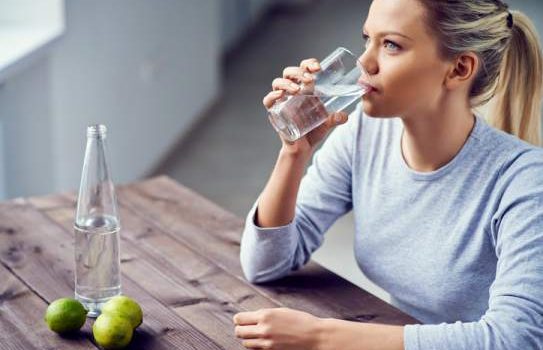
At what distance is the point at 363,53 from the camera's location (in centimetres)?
142

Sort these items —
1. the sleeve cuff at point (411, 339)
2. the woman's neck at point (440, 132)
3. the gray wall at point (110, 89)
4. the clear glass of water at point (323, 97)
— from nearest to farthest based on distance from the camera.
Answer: the sleeve cuff at point (411, 339), the clear glass of water at point (323, 97), the woman's neck at point (440, 132), the gray wall at point (110, 89)

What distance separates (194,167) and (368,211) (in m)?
2.73

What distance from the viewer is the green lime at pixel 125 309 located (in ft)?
4.26

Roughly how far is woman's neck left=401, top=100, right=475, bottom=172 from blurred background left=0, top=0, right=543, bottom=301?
0.55 m

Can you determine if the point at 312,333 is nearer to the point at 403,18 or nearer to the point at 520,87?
the point at 403,18

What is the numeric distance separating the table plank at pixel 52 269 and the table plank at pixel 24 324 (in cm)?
1

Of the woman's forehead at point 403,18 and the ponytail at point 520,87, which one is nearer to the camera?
the woman's forehead at point 403,18

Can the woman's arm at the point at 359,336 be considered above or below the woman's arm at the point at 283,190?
below

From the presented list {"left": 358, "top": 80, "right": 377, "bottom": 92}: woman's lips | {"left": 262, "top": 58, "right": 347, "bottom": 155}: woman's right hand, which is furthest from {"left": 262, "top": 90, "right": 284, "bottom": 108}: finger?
{"left": 358, "top": 80, "right": 377, "bottom": 92}: woman's lips

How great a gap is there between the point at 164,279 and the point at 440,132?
1.72 feet

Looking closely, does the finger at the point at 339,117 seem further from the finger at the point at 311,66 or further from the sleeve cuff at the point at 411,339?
the sleeve cuff at the point at 411,339

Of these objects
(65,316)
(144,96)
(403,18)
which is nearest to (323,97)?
(403,18)

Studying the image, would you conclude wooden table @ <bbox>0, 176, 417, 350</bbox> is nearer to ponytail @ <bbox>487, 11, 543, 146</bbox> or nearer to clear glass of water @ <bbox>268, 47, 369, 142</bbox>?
clear glass of water @ <bbox>268, 47, 369, 142</bbox>

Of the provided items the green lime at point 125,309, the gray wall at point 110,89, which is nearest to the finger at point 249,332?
the green lime at point 125,309
